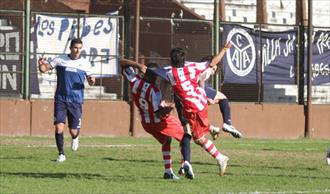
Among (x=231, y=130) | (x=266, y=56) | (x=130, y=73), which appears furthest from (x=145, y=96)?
(x=266, y=56)

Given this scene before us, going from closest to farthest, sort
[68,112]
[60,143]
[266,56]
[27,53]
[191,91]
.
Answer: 1. [191,91]
2. [60,143]
3. [68,112]
4. [27,53]
5. [266,56]

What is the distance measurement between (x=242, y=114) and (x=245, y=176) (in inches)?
533

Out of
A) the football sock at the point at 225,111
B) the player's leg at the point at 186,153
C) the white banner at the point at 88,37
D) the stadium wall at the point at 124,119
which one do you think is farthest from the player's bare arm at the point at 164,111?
the white banner at the point at 88,37

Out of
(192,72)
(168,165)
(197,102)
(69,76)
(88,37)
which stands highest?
(88,37)

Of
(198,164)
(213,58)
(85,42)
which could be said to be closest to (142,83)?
(213,58)

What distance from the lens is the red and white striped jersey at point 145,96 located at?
12.5 m

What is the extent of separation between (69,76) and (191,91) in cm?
385

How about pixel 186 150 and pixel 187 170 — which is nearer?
pixel 187 170

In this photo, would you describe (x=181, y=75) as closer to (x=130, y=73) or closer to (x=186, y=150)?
(x=130, y=73)

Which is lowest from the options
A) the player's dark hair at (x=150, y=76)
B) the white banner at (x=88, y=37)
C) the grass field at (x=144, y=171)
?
the grass field at (x=144, y=171)

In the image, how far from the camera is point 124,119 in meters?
25.2

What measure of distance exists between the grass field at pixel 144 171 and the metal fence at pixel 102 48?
16.1ft

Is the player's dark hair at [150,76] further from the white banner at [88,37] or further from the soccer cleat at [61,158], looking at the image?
the white banner at [88,37]

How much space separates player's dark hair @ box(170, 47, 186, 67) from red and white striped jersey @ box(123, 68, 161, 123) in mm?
498
